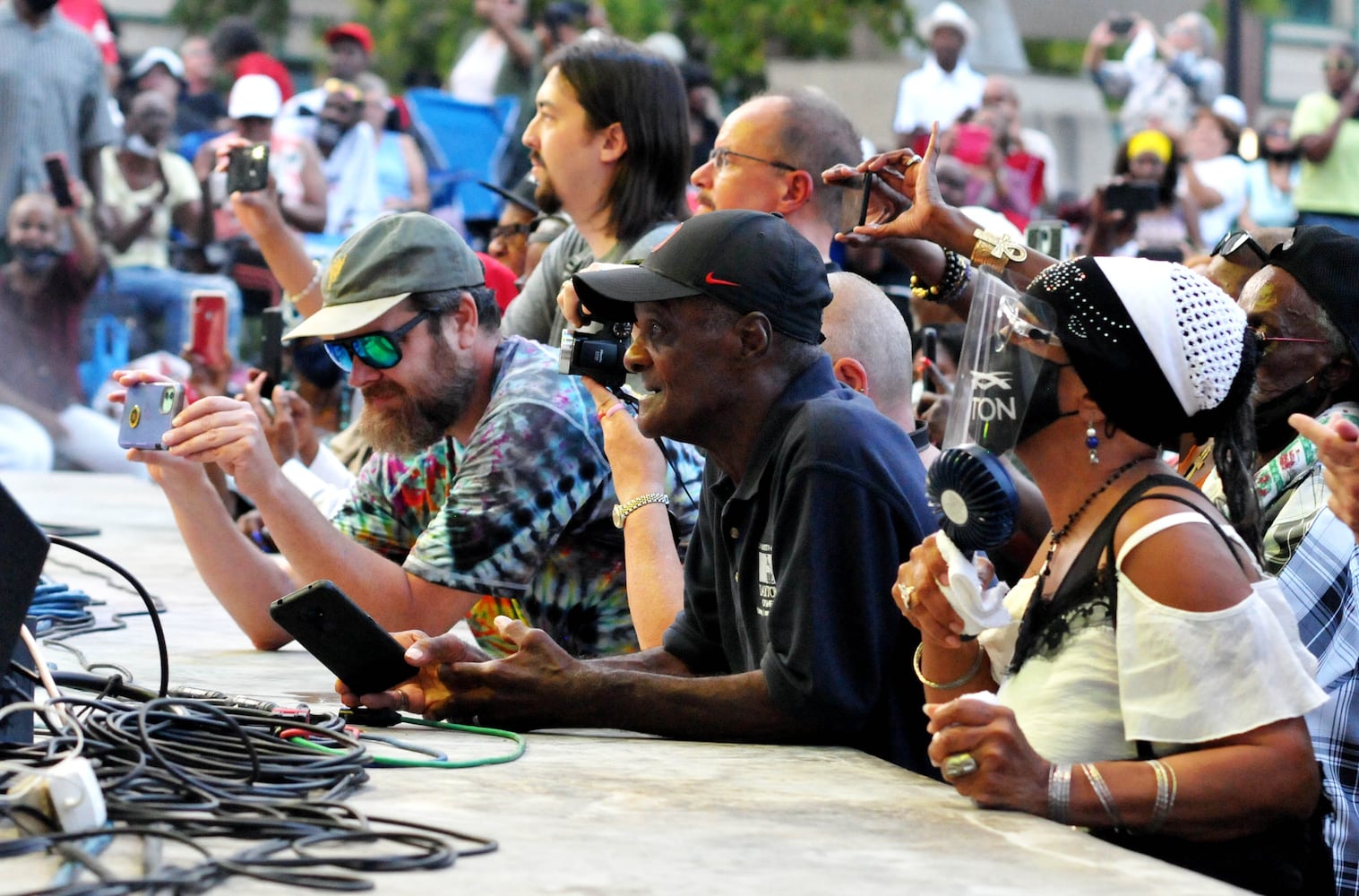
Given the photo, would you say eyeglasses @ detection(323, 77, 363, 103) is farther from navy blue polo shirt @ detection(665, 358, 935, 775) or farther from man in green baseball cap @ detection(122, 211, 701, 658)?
navy blue polo shirt @ detection(665, 358, 935, 775)

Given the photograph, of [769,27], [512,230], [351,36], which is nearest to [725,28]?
[769,27]

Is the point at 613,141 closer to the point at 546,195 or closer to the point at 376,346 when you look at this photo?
the point at 546,195

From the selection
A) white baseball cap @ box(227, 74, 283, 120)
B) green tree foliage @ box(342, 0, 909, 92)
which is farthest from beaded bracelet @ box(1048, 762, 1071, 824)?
green tree foliage @ box(342, 0, 909, 92)

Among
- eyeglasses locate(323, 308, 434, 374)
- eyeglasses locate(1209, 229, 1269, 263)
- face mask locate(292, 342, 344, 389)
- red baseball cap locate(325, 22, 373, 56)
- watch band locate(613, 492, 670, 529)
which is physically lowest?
face mask locate(292, 342, 344, 389)

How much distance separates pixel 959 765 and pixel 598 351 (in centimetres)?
143

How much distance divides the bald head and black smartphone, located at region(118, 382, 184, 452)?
145 centimetres

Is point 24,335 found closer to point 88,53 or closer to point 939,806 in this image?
point 88,53

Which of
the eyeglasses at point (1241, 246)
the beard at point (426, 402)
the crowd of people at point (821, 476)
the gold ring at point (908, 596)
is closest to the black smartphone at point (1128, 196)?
the crowd of people at point (821, 476)

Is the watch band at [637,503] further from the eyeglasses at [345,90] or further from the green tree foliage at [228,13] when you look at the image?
the green tree foliage at [228,13]

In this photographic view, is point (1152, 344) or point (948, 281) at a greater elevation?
point (1152, 344)

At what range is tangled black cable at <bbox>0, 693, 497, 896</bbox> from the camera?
214cm

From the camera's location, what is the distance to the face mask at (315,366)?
21.6 ft

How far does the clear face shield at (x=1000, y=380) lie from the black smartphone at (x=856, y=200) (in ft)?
3.83

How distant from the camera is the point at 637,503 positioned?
3783 mm
